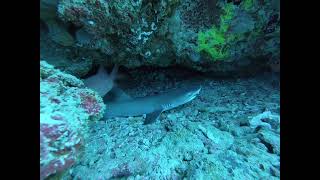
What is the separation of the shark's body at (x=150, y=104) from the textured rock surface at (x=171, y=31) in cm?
50

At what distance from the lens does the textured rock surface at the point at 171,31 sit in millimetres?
2611

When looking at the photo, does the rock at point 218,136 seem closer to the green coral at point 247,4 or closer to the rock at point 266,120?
the rock at point 266,120

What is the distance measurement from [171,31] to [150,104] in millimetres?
1044

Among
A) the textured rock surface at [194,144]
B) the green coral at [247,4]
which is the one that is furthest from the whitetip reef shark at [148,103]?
the green coral at [247,4]

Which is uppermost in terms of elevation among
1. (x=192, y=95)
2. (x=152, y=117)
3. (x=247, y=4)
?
(x=247, y=4)

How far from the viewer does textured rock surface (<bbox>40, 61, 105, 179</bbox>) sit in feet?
4.71

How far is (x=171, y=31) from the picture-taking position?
311 centimetres

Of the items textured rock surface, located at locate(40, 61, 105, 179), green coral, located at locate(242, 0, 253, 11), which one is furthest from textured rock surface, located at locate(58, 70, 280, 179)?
green coral, located at locate(242, 0, 253, 11)

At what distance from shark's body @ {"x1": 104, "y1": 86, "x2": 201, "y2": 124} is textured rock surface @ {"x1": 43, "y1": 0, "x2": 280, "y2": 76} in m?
0.50

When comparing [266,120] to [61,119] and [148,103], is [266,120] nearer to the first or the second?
[148,103]

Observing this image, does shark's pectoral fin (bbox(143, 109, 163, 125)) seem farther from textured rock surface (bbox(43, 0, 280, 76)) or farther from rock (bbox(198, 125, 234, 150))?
textured rock surface (bbox(43, 0, 280, 76))

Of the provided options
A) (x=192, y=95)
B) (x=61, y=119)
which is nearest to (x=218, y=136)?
(x=192, y=95)
